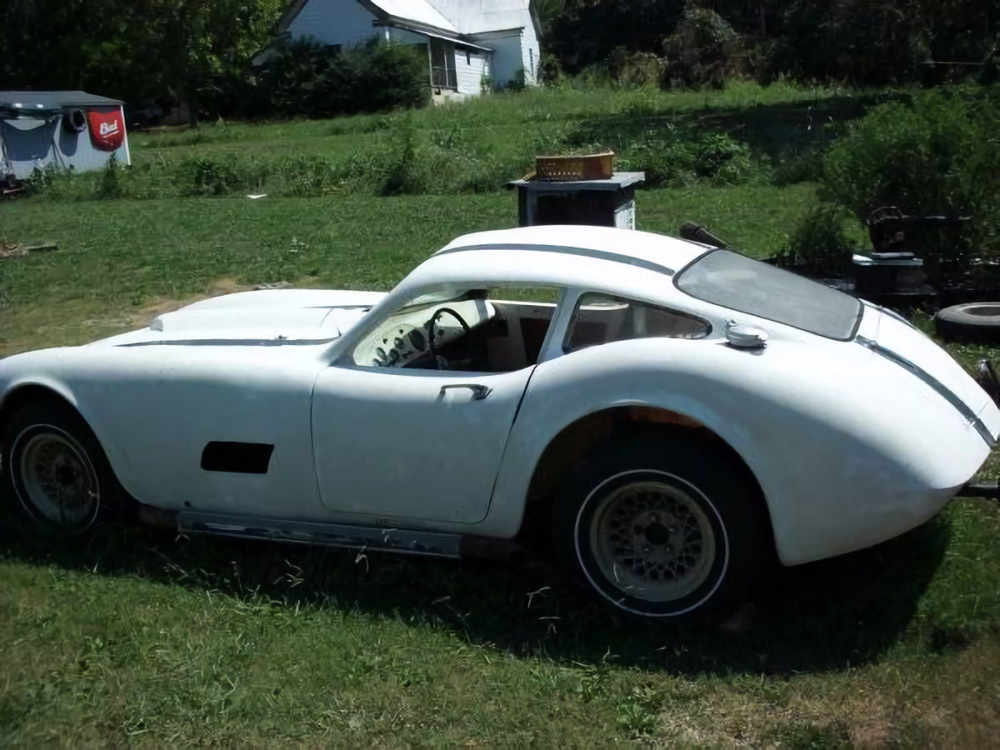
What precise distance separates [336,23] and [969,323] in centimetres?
3675

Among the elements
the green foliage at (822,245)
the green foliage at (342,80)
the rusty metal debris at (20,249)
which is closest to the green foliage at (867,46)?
the green foliage at (822,245)

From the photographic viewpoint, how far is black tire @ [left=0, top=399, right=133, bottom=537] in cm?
460

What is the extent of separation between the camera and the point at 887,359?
3.84 meters

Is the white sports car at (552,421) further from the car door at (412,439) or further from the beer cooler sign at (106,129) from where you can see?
the beer cooler sign at (106,129)

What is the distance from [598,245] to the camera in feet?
14.2

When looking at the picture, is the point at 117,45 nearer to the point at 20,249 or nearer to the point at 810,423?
the point at 20,249

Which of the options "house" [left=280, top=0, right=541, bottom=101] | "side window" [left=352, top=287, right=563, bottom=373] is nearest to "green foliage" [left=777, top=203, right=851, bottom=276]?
"side window" [left=352, top=287, right=563, bottom=373]

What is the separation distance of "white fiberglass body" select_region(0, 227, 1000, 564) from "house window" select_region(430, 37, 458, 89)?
121ft

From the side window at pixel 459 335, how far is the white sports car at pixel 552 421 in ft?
0.04

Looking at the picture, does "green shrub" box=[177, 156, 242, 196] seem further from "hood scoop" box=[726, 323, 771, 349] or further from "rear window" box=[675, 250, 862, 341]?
"hood scoop" box=[726, 323, 771, 349]

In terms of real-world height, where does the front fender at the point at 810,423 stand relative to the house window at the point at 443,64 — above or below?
below

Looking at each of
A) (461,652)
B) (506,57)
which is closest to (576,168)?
(461,652)

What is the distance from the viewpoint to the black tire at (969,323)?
6816 mm

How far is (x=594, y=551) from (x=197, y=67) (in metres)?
40.2
